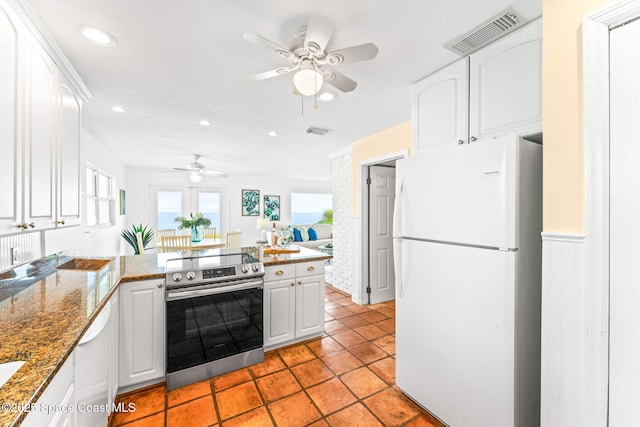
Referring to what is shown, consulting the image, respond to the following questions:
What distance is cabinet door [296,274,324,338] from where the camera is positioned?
2.66 m

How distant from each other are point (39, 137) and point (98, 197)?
328 centimetres

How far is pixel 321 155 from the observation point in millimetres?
5051

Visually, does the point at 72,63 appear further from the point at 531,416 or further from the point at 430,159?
the point at 531,416

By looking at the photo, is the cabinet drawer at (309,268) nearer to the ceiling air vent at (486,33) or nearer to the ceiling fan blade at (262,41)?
the ceiling fan blade at (262,41)

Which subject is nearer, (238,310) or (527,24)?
(527,24)

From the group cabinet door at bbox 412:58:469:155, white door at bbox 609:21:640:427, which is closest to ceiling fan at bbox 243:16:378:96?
cabinet door at bbox 412:58:469:155

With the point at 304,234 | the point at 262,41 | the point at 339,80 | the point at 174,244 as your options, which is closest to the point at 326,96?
the point at 339,80

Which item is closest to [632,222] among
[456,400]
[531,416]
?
[531,416]

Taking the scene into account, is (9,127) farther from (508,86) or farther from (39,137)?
(508,86)

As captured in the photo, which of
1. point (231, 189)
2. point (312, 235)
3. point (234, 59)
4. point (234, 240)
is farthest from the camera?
point (312, 235)

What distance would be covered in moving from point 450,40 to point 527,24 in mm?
397

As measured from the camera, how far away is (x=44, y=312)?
1.23 metres

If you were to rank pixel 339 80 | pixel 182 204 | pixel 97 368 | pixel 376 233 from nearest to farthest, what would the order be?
pixel 97 368, pixel 339 80, pixel 376 233, pixel 182 204

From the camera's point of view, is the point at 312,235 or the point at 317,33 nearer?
the point at 317,33
